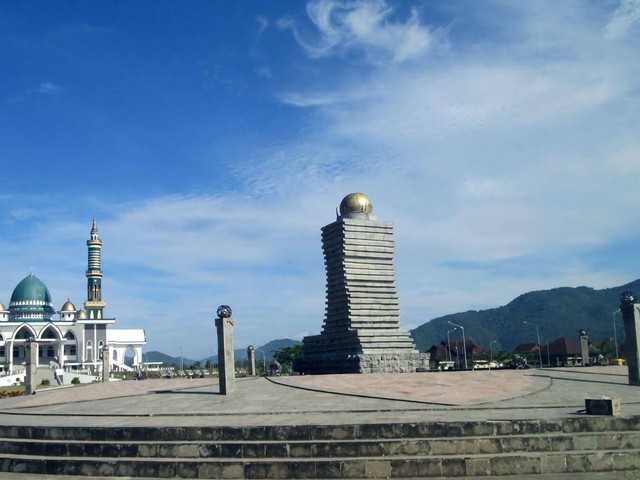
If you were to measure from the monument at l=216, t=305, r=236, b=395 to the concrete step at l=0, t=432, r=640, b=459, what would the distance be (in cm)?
647

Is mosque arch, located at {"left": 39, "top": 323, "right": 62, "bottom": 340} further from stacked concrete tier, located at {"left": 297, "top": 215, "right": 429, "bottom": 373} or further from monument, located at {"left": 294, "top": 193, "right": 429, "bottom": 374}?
stacked concrete tier, located at {"left": 297, "top": 215, "right": 429, "bottom": 373}

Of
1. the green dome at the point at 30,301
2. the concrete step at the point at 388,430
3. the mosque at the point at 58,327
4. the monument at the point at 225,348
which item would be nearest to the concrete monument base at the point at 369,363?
the monument at the point at 225,348

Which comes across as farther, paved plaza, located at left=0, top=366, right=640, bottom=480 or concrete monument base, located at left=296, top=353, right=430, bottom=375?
concrete monument base, located at left=296, top=353, right=430, bottom=375

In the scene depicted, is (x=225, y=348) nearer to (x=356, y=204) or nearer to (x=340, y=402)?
(x=340, y=402)

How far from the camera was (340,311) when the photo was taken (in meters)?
37.3

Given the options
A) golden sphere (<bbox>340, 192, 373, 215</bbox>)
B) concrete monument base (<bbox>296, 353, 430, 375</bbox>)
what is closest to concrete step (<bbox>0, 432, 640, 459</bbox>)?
concrete monument base (<bbox>296, 353, 430, 375</bbox>)

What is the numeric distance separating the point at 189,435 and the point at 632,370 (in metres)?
16.0

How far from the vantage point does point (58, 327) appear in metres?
84.3

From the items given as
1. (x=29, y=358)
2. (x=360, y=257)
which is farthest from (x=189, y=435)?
(x=360, y=257)

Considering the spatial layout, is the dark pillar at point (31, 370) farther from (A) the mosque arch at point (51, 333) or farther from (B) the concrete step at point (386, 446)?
(A) the mosque arch at point (51, 333)

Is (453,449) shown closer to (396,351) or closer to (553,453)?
(553,453)

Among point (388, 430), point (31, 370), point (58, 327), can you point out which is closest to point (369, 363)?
point (31, 370)

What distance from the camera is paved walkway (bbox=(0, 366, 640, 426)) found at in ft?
48.9

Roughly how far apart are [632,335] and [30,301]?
83.2 metres
